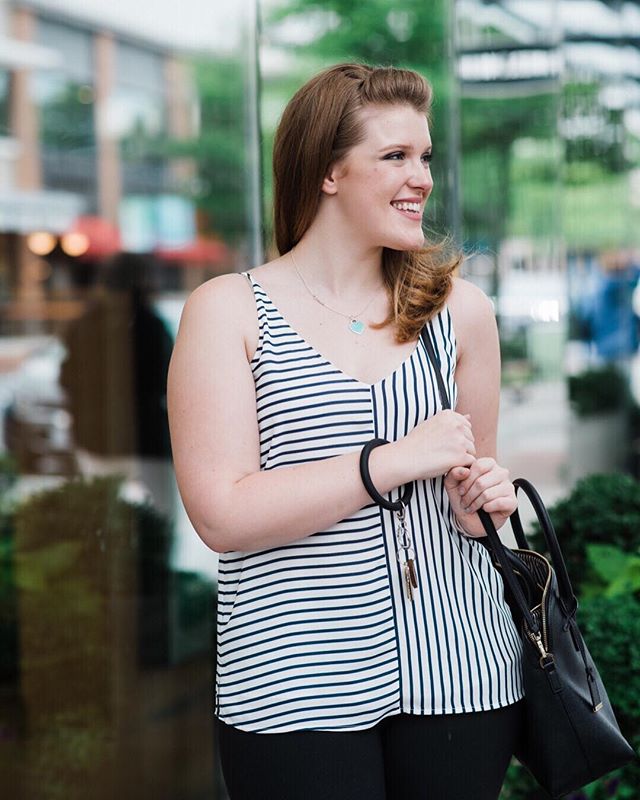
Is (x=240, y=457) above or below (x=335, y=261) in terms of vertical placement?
below

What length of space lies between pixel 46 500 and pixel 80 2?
1.64 m

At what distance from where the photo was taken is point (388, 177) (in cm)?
195

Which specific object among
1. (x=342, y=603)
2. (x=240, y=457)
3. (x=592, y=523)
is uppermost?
(x=240, y=457)

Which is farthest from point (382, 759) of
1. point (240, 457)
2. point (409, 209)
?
point (409, 209)

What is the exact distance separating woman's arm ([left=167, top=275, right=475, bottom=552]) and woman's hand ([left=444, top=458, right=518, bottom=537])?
0.10 feet

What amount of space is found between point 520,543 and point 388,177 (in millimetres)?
658

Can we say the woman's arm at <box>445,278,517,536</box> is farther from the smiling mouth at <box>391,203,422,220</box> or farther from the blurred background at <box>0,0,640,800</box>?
the blurred background at <box>0,0,640,800</box>

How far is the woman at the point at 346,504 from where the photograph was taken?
1.83 m

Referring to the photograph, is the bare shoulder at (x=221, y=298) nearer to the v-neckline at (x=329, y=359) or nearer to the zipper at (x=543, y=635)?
the v-neckline at (x=329, y=359)

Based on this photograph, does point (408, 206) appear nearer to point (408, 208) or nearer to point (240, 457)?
point (408, 208)

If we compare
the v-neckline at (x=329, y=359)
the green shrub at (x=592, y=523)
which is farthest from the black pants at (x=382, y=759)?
the green shrub at (x=592, y=523)

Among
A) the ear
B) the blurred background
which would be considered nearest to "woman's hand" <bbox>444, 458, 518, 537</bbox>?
the ear

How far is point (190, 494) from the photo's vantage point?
1847mm

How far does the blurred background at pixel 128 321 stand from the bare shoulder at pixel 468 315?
1462mm
